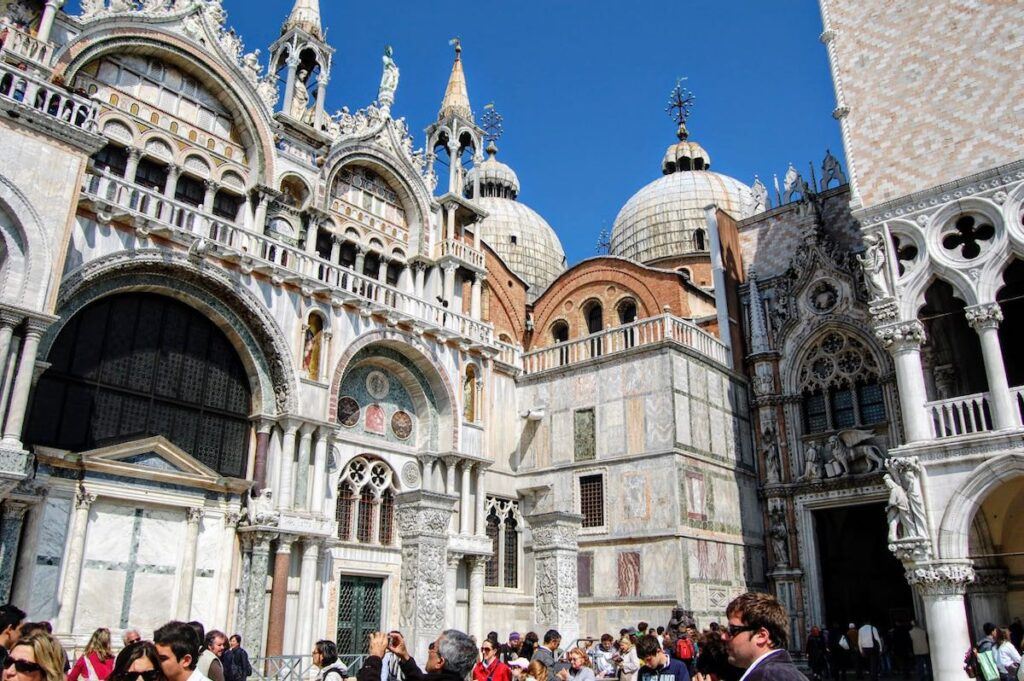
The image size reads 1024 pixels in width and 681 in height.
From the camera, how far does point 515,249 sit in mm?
41906

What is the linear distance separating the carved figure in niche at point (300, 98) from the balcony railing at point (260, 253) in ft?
14.1

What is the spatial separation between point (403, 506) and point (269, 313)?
530cm

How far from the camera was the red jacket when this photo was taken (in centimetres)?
692

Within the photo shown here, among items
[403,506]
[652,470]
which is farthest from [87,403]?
[652,470]

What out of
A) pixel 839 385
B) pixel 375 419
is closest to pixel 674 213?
pixel 839 385

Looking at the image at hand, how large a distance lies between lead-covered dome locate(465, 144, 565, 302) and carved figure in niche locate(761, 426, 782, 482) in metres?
18.0

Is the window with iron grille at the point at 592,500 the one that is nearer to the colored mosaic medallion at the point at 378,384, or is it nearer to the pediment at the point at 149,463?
the colored mosaic medallion at the point at 378,384

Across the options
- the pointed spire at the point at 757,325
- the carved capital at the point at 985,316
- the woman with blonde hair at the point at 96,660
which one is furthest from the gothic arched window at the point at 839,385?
the woman with blonde hair at the point at 96,660

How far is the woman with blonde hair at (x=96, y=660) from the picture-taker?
276 inches

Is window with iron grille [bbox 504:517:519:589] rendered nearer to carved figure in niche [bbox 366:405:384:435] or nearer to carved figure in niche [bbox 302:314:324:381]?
carved figure in niche [bbox 366:405:384:435]

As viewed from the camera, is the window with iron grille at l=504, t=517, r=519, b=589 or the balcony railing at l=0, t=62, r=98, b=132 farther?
the window with iron grille at l=504, t=517, r=519, b=589

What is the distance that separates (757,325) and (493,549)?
993cm

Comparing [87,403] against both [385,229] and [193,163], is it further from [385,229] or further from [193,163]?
[385,229]

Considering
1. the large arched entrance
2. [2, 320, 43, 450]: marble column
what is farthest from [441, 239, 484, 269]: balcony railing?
[2, 320, 43, 450]: marble column
